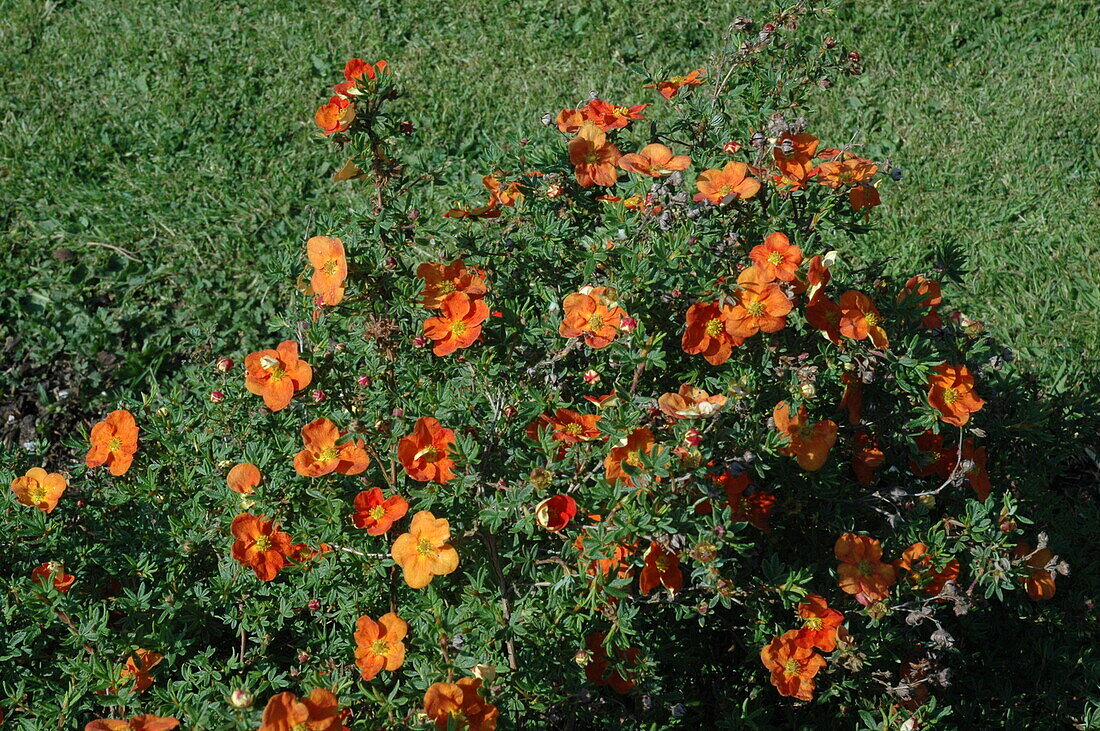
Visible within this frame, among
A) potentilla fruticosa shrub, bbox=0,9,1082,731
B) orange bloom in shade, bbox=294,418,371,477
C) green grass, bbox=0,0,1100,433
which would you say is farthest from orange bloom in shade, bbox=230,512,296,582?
green grass, bbox=0,0,1100,433

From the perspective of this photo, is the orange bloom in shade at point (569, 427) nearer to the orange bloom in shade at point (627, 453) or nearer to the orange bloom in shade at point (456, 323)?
the orange bloom in shade at point (627, 453)

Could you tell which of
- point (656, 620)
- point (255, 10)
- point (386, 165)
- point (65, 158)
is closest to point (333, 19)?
point (255, 10)

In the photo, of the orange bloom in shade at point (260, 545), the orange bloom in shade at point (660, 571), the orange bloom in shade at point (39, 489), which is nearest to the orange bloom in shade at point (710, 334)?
the orange bloom in shade at point (660, 571)

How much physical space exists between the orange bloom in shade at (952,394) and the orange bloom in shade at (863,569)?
314mm

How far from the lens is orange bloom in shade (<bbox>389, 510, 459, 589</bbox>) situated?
181cm

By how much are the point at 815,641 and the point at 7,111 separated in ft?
14.7

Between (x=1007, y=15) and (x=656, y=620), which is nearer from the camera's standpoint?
(x=656, y=620)

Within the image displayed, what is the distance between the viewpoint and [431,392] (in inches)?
88.7

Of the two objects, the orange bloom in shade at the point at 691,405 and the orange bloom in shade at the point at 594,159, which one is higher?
the orange bloom in shade at the point at 594,159

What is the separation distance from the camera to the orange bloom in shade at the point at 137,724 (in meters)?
1.64

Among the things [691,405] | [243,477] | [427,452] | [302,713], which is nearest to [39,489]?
[243,477]

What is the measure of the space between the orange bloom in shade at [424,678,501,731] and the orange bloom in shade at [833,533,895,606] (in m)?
0.77

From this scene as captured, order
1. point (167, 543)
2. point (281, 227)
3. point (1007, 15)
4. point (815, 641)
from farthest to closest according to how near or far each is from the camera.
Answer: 1. point (1007, 15)
2. point (281, 227)
3. point (167, 543)
4. point (815, 641)

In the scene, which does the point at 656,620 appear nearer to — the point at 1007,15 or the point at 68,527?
the point at 68,527
